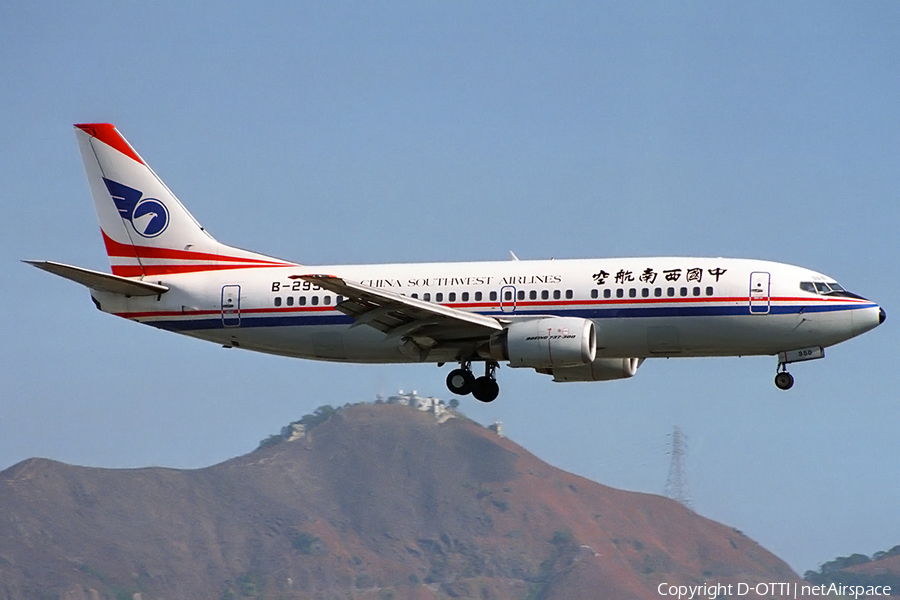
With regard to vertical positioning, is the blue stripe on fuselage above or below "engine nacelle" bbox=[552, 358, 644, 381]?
above

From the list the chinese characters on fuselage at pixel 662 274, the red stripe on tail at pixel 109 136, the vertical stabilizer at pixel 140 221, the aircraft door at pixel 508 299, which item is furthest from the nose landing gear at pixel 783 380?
the red stripe on tail at pixel 109 136

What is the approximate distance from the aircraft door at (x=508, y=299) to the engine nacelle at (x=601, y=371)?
462 centimetres

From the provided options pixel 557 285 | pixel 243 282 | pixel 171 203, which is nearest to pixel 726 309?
pixel 557 285

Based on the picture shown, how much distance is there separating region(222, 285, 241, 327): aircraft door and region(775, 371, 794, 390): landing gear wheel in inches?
833

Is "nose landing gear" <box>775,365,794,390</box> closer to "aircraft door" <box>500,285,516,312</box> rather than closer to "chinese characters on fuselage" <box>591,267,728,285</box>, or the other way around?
"chinese characters on fuselage" <box>591,267,728,285</box>

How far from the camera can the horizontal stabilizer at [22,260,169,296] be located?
52.2 metres

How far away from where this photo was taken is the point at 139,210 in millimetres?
58500

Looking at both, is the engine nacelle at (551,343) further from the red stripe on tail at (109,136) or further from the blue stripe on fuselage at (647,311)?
the red stripe on tail at (109,136)

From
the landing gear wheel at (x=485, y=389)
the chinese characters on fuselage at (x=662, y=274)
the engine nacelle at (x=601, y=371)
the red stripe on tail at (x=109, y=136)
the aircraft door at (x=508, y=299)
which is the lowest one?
the landing gear wheel at (x=485, y=389)

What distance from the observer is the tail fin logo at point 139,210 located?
2280 inches

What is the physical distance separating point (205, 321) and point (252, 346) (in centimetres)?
216

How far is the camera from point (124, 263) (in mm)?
57625

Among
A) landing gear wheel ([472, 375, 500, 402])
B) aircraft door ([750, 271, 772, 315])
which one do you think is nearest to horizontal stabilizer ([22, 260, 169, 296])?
landing gear wheel ([472, 375, 500, 402])

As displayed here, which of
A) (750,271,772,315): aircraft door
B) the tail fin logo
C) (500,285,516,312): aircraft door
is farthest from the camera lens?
the tail fin logo
